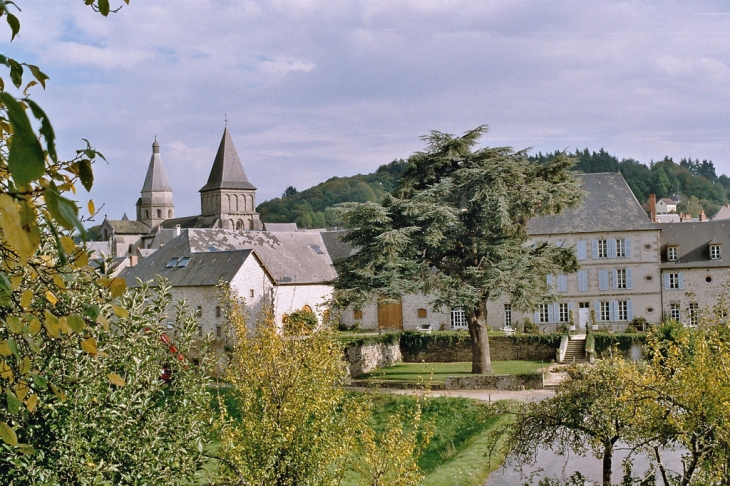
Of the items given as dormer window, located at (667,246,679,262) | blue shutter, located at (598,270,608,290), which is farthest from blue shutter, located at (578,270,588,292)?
dormer window, located at (667,246,679,262)

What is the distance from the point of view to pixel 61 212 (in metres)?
1.44

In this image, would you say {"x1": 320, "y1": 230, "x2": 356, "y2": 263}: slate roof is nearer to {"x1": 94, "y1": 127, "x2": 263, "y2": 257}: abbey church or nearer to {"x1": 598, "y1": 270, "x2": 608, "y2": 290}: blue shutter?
{"x1": 598, "y1": 270, "x2": 608, "y2": 290}: blue shutter

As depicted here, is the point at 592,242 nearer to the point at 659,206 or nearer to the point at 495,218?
the point at 495,218

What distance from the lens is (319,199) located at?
452 ft

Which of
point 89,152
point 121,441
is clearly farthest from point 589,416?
point 89,152

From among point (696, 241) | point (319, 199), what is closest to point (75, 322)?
point (696, 241)

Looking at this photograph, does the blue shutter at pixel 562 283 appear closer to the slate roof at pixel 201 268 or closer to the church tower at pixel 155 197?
the slate roof at pixel 201 268

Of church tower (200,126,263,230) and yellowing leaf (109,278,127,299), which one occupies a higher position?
church tower (200,126,263,230)

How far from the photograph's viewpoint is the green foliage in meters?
120

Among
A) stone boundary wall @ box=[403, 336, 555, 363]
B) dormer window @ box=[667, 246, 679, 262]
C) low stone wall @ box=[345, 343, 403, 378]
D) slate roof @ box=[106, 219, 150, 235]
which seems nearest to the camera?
low stone wall @ box=[345, 343, 403, 378]

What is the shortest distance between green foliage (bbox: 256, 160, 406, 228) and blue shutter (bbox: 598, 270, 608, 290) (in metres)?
71.8

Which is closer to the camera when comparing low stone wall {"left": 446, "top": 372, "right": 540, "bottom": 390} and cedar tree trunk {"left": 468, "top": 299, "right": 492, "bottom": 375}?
low stone wall {"left": 446, "top": 372, "right": 540, "bottom": 390}

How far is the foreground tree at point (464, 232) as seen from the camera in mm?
26125

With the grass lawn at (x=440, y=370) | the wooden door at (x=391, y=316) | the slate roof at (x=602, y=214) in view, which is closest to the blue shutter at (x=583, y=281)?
the slate roof at (x=602, y=214)
